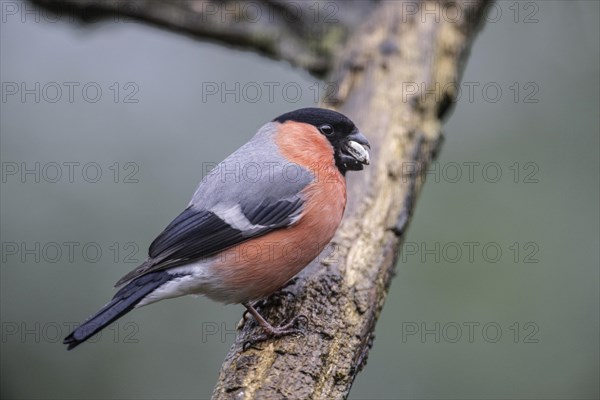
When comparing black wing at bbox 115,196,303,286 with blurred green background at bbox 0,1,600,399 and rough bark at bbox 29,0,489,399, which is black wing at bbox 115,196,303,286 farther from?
blurred green background at bbox 0,1,600,399

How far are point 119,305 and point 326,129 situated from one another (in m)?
1.64

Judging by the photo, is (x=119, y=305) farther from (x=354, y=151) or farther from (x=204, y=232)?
(x=354, y=151)

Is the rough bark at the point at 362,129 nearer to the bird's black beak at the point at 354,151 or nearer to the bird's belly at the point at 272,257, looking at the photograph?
the bird's belly at the point at 272,257

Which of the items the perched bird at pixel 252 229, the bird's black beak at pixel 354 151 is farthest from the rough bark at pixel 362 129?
the bird's black beak at pixel 354 151

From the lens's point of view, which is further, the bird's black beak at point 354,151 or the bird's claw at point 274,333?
the bird's black beak at point 354,151

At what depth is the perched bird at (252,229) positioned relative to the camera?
3.41 meters

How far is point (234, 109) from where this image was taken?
7.51 metres

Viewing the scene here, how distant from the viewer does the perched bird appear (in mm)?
3406

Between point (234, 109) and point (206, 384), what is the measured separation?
3.14 metres

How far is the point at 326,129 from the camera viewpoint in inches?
157

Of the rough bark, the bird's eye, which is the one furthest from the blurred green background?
the bird's eye

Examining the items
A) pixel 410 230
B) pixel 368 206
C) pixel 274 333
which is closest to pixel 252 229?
pixel 274 333

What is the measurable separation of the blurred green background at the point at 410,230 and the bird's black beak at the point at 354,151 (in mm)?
2203

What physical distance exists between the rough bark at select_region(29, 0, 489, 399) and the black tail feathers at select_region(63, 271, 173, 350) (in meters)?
0.55
